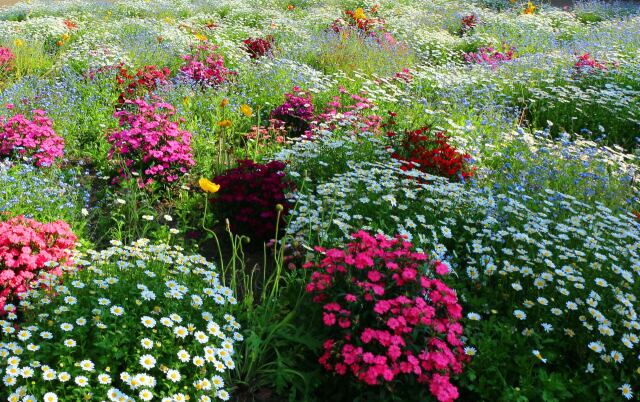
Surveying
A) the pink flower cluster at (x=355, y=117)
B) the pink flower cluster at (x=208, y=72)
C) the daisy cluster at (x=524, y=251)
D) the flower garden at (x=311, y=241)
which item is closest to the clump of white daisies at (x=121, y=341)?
the flower garden at (x=311, y=241)

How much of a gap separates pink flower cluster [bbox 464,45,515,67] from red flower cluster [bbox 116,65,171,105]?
16.5 feet

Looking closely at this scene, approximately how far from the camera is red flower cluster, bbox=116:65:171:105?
7020 mm

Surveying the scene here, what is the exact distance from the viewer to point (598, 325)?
308cm

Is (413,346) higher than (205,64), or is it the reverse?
(413,346)

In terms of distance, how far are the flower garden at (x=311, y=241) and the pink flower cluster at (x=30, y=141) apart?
2cm

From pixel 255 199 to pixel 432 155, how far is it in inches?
65.6

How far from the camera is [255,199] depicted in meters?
4.41

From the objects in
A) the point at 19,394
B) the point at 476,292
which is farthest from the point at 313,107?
the point at 19,394

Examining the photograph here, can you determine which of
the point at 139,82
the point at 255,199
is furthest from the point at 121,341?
the point at 139,82

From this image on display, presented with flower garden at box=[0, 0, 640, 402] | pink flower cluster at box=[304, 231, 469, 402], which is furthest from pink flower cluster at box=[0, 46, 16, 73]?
pink flower cluster at box=[304, 231, 469, 402]

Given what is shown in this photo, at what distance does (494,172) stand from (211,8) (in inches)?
518

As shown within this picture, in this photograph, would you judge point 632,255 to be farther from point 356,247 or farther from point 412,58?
point 412,58

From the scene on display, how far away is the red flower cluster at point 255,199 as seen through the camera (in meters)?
4.42

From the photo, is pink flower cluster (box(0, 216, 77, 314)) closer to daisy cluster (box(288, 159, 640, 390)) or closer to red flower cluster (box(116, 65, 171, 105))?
daisy cluster (box(288, 159, 640, 390))
